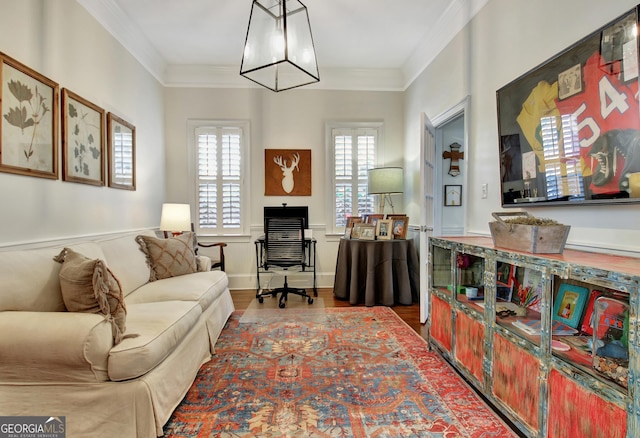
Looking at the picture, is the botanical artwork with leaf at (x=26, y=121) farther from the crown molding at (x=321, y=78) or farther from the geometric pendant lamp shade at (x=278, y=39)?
the crown molding at (x=321, y=78)

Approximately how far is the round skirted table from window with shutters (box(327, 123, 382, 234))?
0.84 metres

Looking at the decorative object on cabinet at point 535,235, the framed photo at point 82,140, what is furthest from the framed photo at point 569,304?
the framed photo at point 82,140

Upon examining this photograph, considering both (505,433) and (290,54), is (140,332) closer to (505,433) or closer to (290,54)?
(505,433)

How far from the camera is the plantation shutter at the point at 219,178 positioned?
464 cm

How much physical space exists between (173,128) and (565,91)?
451cm

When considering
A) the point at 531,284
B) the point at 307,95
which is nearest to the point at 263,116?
→ the point at 307,95

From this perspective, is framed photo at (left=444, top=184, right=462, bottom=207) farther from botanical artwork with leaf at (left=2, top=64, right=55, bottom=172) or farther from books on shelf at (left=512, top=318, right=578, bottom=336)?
botanical artwork with leaf at (left=2, top=64, right=55, bottom=172)

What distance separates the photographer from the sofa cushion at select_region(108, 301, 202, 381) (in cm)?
153

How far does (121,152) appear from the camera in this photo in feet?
11.1

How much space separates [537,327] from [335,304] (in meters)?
2.57

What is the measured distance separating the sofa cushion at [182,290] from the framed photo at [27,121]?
1067 millimetres

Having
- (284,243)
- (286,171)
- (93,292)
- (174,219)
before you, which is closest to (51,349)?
(93,292)

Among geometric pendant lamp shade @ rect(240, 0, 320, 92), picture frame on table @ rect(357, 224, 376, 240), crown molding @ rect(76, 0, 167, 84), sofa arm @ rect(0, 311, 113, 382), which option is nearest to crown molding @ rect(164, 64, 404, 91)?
crown molding @ rect(76, 0, 167, 84)

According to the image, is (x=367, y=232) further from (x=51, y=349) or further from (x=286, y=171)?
(x=51, y=349)
